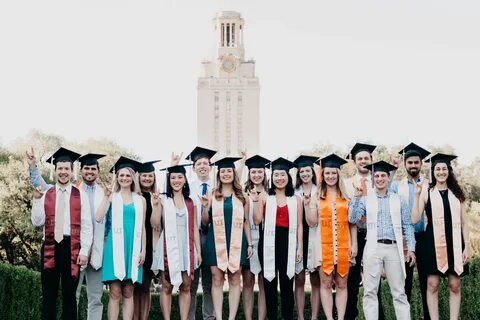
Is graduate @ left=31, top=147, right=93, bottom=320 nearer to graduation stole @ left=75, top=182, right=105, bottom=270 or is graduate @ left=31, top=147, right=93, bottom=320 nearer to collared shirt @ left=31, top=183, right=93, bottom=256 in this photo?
collared shirt @ left=31, top=183, right=93, bottom=256

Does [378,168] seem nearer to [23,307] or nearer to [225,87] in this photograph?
[23,307]

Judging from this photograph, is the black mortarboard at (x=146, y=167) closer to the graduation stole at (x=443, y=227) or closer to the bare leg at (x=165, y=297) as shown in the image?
the bare leg at (x=165, y=297)

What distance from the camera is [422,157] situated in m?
9.48

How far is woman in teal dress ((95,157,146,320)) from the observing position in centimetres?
855

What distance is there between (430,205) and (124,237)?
138 inches

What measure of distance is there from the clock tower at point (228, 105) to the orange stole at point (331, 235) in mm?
74625

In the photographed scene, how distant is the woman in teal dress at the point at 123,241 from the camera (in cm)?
855

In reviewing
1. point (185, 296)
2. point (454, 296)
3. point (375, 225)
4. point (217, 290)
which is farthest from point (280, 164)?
point (454, 296)

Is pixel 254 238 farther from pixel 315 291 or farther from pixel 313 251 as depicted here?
pixel 315 291

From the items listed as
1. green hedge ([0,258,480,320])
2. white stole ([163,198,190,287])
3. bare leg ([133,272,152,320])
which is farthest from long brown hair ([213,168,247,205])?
green hedge ([0,258,480,320])

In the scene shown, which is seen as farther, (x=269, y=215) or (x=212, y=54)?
(x=212, y=54)

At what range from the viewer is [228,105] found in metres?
87.6

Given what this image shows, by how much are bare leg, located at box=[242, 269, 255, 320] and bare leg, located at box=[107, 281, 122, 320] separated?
156 centimetres

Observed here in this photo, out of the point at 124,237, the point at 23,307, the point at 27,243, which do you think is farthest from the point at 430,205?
the point at 27,243
